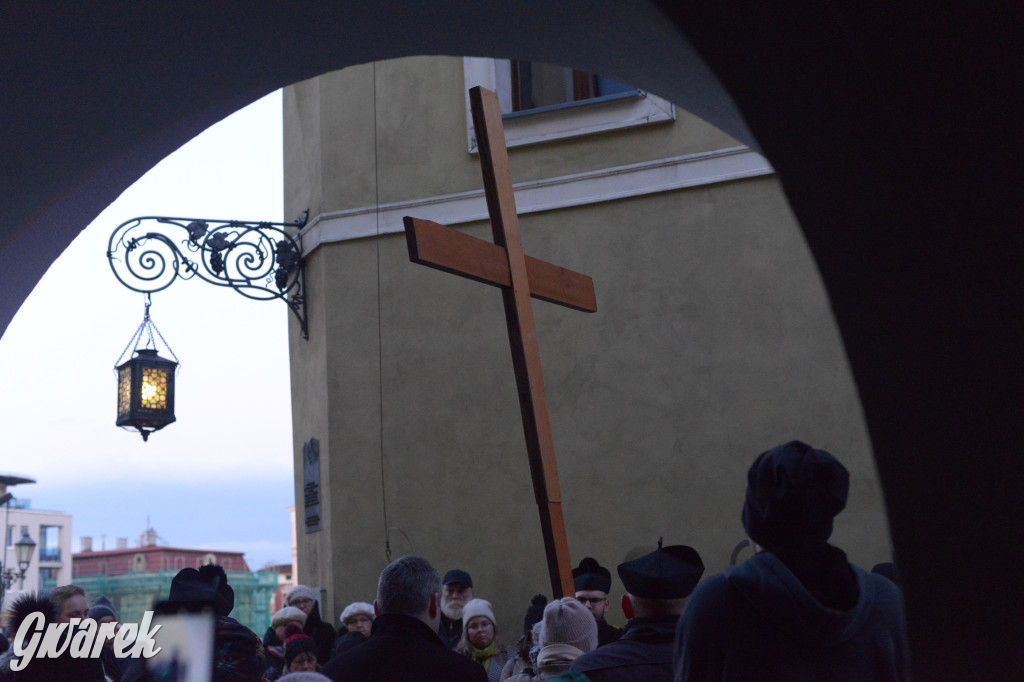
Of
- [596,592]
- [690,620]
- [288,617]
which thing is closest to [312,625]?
[288,617]

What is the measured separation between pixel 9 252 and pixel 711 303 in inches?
228

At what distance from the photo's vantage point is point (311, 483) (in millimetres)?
8969

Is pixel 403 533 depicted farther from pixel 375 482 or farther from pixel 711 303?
pixel 711 303

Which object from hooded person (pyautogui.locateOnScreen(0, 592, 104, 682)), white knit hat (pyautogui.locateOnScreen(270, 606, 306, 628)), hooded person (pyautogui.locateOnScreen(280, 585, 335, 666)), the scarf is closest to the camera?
hooded person (pyautogui.locateOnScreen(0, 592, 104, 682))

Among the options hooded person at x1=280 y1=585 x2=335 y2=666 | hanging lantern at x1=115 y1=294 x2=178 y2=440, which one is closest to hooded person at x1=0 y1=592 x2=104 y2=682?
hooded person at x1=280 y1=585 x2=335 y2=666

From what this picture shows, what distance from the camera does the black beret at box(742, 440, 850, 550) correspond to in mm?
1928

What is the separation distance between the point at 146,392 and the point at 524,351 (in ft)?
13.9

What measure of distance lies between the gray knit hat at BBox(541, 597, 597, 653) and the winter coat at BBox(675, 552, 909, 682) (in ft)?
4.40

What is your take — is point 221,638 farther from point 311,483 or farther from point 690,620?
point 311,483

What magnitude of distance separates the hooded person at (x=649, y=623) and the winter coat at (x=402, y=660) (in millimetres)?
305

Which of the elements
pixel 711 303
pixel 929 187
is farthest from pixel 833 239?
pixel 711 303

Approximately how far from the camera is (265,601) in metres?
10.4

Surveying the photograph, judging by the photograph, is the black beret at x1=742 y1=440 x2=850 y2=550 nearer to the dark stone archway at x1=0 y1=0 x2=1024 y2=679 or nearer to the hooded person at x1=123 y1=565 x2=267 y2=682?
the dark stone archway at x1=0 y1=0 x2=1024 y2=679

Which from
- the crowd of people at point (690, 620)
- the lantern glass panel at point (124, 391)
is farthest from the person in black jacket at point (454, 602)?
the lantern glass panel at point (124, 391)
